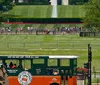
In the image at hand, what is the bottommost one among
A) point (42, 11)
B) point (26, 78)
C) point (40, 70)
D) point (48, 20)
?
point (42, 11)

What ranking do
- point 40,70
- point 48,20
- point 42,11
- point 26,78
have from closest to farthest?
point 26,78
point 40,70
point 48,20
point 42,11

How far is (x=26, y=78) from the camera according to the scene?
31844 millimetres

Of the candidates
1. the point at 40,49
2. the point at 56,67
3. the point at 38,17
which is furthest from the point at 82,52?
the point at 38,17

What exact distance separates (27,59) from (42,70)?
95cm

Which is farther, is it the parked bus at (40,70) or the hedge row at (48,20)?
the hedge row at (48,20)

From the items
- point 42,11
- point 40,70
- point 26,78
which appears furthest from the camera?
point 42,11

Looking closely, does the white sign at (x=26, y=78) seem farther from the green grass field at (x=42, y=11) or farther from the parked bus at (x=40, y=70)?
the green grass field at (x=42, y=11)

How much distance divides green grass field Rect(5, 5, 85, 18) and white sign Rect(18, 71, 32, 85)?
74.8 meters

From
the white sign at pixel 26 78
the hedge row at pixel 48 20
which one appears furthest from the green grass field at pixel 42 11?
the white sign at pixel 26 78

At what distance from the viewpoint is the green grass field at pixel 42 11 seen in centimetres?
10925

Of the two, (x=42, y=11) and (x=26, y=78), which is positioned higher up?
(x=26, y=78)

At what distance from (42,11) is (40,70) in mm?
82635

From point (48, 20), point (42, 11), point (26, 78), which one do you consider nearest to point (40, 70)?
point (26, 78)

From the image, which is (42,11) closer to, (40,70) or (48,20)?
(48,20)
